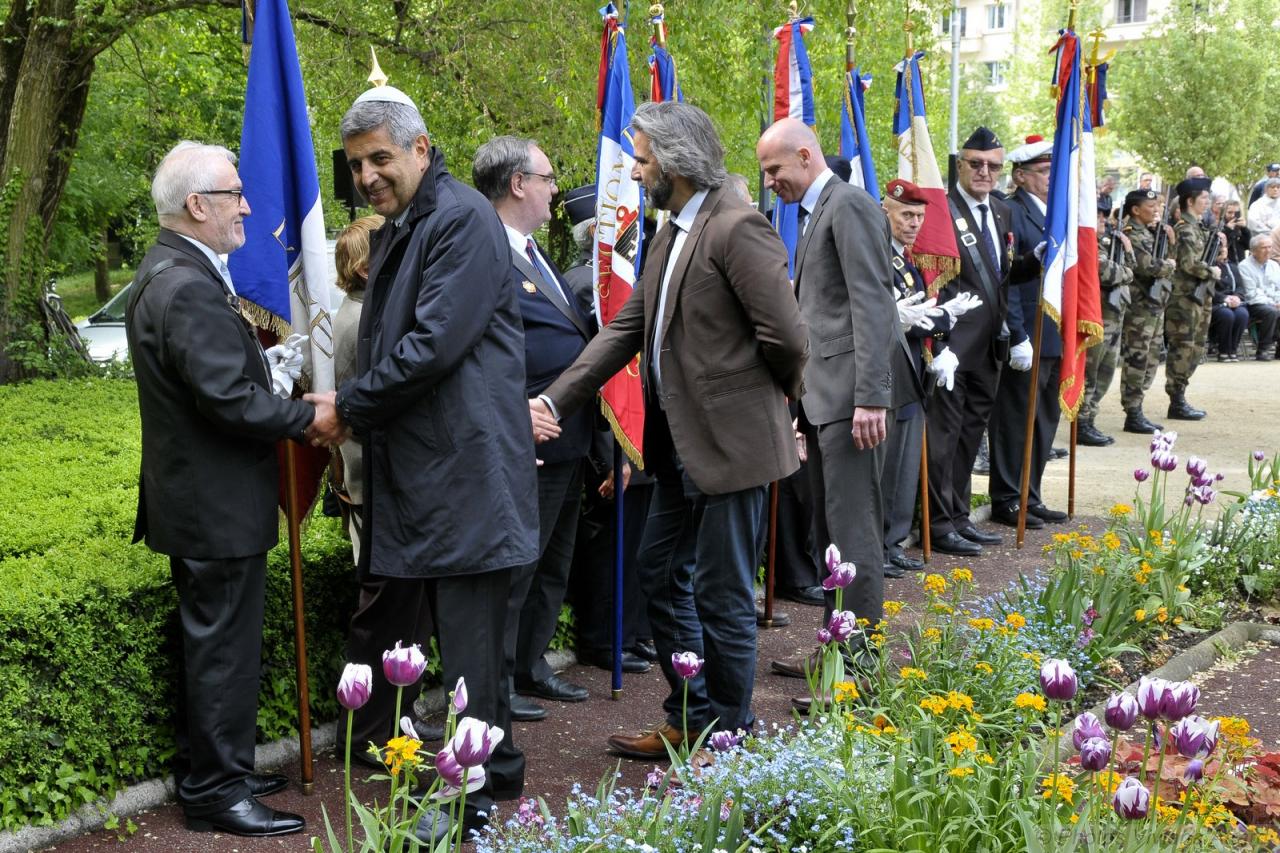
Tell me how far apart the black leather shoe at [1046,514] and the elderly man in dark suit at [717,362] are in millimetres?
4746

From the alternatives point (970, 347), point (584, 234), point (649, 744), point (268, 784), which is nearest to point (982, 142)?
point (970, 347)

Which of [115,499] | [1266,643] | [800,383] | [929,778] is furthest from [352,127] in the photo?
[1266,643]

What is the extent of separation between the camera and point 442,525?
3.95 m

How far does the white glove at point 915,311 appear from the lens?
22.9ft

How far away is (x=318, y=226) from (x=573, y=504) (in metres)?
1.47

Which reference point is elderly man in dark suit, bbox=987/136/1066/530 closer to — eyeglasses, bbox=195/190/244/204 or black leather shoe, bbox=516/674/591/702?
black leather shoe, bbox=516/674/591/702

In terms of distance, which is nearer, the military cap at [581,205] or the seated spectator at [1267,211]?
the military cap at [581,205]

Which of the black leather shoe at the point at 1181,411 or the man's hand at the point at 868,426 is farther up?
the man's hand at the point at 868,426

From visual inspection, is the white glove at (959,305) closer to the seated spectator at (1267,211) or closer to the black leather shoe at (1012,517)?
the black leather shoe at (1012,517)

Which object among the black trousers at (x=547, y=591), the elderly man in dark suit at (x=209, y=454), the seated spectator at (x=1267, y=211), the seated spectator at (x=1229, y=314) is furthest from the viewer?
the seated spectator at (x=1267, y=211)

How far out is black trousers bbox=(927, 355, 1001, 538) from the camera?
820 centimetres

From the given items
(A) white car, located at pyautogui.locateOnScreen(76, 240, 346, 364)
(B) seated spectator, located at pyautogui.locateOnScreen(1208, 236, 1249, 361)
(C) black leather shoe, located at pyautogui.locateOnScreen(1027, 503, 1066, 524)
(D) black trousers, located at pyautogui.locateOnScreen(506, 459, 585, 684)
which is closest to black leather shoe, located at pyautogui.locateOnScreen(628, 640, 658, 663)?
(D) black trousers, located at pyautogui.locateOnScreen(506, 459, 585, 684)

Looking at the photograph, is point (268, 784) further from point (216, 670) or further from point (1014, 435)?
point (1014, 435)

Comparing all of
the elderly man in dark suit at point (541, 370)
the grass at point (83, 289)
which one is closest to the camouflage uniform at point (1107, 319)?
the elderly man in dark suit at point (541, 370)
